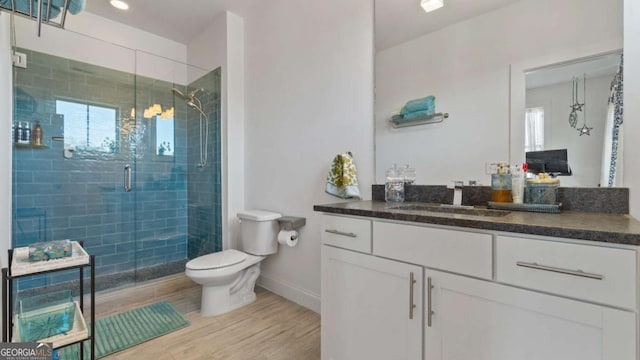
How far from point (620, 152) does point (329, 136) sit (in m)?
1.51

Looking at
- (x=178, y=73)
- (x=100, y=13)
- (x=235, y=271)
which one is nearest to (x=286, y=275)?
(x=235, y=271)

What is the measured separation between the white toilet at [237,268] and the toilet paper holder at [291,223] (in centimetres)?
11

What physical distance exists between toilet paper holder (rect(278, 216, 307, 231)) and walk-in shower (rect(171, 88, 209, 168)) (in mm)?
1282

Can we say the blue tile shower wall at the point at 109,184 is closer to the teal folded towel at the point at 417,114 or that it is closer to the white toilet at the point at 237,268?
the white toilet at the point at 237,268

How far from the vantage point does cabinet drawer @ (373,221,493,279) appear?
976mm

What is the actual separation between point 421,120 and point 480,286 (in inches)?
40.2

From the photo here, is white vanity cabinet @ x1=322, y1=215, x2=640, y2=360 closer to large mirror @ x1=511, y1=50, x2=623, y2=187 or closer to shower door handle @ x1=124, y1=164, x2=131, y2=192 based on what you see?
large mirror @ x1=511, y1=50, x2=623, y2=187

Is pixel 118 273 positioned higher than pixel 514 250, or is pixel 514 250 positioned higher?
pixel 514 250

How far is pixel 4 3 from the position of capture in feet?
3.54

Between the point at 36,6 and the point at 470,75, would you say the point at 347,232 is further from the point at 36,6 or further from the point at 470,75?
the point at 36,6

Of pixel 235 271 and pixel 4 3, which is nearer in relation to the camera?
pixel 4 3

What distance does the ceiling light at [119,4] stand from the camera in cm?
258

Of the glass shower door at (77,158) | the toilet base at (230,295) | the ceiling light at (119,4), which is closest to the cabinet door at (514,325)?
the toilet base at (230,295)

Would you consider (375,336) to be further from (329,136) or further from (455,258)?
(329,136)
